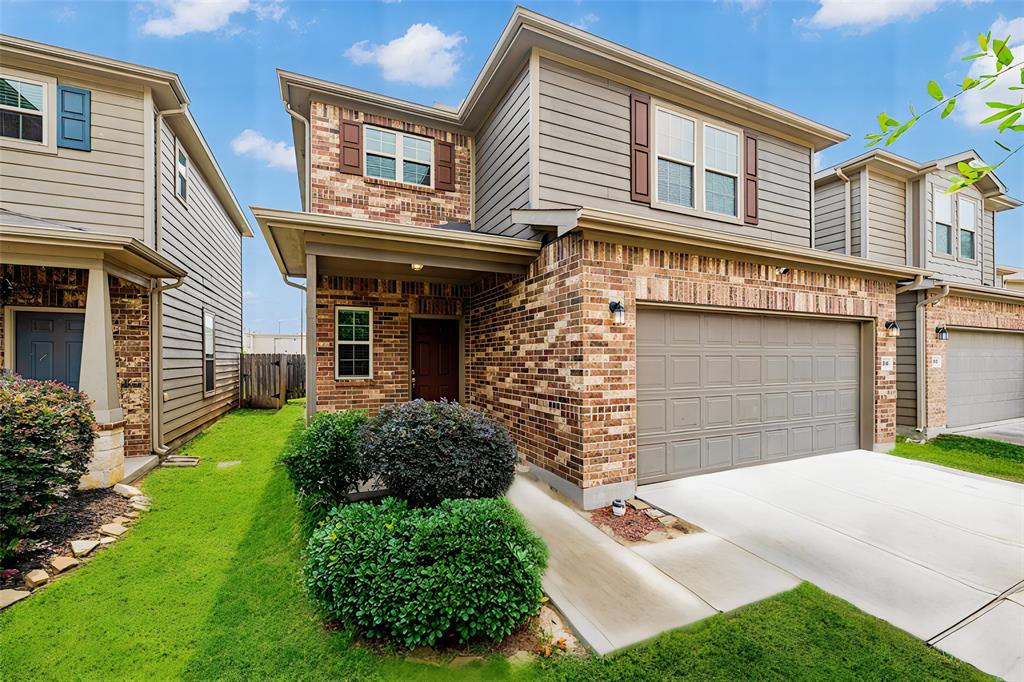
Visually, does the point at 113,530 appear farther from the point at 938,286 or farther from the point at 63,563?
the point at 938,286

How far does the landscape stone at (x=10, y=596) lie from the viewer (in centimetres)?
305

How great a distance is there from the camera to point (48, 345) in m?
6.19

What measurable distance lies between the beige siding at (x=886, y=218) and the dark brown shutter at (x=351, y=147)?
1040 cm

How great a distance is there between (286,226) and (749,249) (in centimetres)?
560

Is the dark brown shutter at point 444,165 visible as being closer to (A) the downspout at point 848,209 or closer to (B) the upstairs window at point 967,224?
(A) the downspout at point 848,209

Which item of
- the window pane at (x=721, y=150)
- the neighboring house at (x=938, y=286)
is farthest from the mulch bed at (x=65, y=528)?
the neighboring house at (x=938, y=286)

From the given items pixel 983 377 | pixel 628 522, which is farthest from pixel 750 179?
pixel 983 377

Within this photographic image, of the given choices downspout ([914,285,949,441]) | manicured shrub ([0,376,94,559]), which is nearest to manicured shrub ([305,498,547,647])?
manicured shrub ([0,376,94,559])

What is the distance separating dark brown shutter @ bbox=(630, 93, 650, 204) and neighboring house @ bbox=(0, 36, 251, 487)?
665 centimetres

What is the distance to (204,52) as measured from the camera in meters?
8.29

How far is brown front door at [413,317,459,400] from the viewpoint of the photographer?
7617 mm

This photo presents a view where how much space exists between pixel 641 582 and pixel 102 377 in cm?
648

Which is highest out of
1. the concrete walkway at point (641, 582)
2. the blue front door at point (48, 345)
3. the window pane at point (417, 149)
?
the window pane at point (417, 149)

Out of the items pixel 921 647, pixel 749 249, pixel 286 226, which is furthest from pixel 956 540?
pixel 286 226
